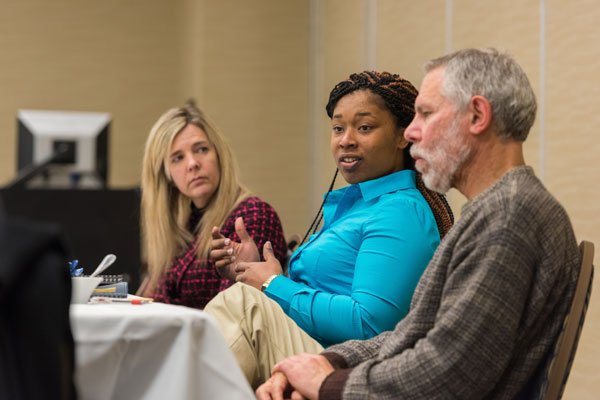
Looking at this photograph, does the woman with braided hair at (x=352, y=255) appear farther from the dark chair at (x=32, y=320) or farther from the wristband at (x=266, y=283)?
the dark chair at (x=32, y=320)

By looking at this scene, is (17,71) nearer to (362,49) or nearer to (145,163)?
(362,49)

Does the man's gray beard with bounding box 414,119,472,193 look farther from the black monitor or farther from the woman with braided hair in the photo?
the black monitor

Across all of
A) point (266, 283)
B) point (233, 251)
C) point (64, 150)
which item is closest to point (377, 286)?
point (266, 283)

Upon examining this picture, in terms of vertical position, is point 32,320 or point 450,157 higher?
point 450,157

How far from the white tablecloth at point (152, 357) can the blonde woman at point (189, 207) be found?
4.01 feet

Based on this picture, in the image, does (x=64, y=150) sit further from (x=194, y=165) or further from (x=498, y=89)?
(x=498, y=89)

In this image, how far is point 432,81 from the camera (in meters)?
1.39

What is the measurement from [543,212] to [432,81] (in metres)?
0.36

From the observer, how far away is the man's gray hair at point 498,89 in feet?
4.29

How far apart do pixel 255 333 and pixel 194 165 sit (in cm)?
122

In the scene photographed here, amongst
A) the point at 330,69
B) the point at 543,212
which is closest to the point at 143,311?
the point at 543,212

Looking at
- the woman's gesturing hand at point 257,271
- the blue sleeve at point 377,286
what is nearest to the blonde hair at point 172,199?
the woman's gesturing hand at point 257,271

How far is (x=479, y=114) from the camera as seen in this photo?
1.32 meters

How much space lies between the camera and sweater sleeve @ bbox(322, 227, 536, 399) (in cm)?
113
